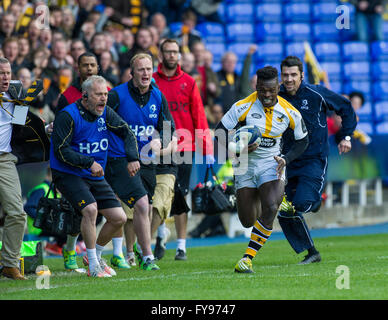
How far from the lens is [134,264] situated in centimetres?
1124

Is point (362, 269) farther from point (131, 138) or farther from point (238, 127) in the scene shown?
point (131, 138)

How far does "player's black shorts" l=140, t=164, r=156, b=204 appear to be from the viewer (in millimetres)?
10922

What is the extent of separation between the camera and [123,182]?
396 inches

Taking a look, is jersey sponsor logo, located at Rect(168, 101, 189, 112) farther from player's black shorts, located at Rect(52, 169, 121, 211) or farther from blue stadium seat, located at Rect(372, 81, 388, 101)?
blue stadium seat, located at Rect(372, 81, 388, 101)

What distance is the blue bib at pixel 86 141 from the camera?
30.4 ft

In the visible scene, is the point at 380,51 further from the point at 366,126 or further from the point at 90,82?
the point at 90,82

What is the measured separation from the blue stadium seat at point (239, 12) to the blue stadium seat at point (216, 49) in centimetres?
80

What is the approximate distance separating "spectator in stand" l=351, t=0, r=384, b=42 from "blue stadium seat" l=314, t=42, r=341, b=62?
2.37ft

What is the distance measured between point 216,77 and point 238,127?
7.49 metres

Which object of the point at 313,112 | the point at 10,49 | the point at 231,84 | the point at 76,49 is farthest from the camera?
the point at 231,84

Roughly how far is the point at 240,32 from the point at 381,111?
398 centimetres

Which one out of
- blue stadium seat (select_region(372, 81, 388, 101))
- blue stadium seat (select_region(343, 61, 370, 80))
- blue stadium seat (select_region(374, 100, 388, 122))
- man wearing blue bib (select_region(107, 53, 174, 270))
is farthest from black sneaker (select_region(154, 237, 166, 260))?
blue stadium seat (select_region(343, 61, 370, 80))

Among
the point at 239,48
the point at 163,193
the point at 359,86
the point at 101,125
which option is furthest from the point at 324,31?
the point at 101,125
